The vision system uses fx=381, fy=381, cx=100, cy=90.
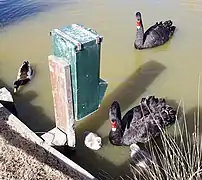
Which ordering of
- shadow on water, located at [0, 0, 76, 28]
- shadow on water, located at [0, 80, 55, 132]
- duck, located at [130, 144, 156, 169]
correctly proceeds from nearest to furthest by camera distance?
duck, located at [130, 144, 156, 169] < shadow on water, located at [0, 80, 55, 132] < shadow on water, located at [0, 0, 76, 28]

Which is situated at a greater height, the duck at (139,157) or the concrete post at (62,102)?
the concrete post at (62,102)

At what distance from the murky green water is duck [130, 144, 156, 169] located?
0.17 metres

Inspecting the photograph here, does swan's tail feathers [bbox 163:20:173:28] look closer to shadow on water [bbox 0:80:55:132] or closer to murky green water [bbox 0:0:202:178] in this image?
murky green water [bbox 0:0:202:178]

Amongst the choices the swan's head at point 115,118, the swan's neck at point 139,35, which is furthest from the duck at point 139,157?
the swan's neck at point 139,35

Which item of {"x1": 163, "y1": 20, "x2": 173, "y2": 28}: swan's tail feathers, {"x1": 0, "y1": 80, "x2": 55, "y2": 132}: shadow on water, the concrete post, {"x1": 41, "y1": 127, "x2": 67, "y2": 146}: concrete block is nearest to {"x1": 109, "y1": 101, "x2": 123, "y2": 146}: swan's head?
the concrete post

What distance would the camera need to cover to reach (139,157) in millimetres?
5043

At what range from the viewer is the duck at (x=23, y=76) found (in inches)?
268

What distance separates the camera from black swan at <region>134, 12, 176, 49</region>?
793 cm

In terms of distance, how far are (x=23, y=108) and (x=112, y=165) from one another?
2002 millimetres

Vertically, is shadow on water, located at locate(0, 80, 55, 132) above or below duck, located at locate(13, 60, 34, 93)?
below

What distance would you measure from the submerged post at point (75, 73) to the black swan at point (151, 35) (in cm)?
305

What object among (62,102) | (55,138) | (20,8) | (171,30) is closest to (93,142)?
(55,138)

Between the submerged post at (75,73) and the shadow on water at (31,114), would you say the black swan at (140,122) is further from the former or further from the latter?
the shadow on water at (31,114)

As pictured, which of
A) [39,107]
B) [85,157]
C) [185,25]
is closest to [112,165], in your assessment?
[85,157]
